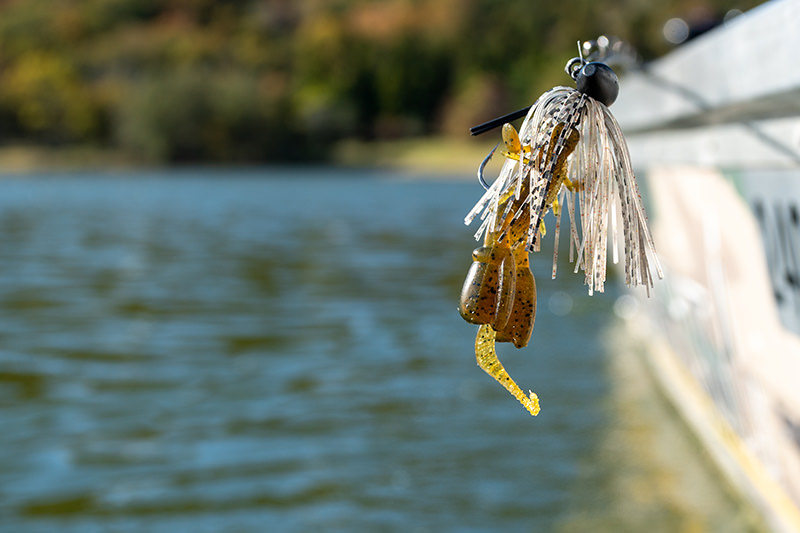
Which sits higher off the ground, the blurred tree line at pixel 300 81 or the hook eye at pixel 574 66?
the blurred tree line at pixel 300 81

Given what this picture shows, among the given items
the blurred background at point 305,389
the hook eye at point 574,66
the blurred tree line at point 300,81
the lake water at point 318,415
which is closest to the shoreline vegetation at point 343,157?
the blurred tree line at point 300,81

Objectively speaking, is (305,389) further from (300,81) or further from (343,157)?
(300,81)

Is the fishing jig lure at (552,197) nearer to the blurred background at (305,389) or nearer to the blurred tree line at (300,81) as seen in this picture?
the blurred background at (305,389)

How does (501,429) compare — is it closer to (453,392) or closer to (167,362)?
(453,392)

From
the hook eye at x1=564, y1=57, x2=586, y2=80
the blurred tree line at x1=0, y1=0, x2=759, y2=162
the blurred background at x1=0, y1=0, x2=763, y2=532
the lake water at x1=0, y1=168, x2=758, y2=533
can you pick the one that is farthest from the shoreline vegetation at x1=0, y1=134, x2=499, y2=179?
the hook eye at x1=564, y1=57, x2=586, y2=80

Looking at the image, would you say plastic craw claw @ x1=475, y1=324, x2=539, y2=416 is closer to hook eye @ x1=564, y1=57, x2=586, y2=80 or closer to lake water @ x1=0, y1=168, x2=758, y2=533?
hook eye @ x1=564, y1=57, x2=586, y2=80

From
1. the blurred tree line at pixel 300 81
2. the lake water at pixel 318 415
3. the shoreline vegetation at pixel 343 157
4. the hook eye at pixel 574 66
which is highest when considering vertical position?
the blurred tree line at pixel 300 81

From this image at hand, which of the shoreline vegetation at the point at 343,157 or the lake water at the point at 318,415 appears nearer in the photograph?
the lake water at the point at 318,415
